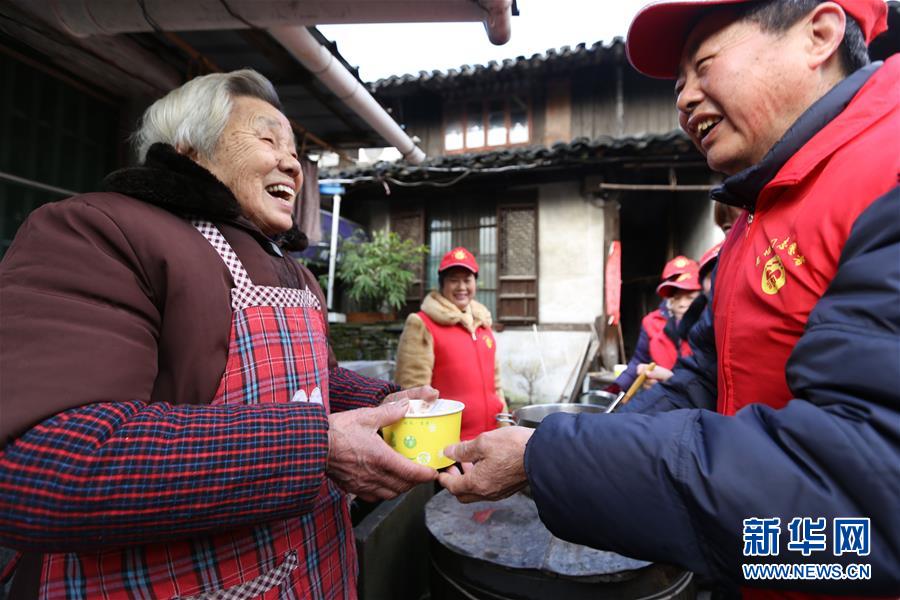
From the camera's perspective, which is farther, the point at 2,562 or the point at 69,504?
the point at 2,562

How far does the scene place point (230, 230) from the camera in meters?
1.43

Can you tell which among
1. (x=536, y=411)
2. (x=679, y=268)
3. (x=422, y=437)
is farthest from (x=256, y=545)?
(x=679, y=268)

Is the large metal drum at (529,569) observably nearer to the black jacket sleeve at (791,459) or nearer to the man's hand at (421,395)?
the man's hand at (421,395)

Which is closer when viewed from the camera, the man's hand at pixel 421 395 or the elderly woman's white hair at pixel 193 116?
the elderly woman's white hair at pixel 193 116

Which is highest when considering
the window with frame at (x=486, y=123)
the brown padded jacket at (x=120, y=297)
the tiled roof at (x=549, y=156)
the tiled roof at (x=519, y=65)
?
the tiled roof at (x=519, y=65)

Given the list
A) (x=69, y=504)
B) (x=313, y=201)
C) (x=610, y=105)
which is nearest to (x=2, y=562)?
(x=69, y=504)

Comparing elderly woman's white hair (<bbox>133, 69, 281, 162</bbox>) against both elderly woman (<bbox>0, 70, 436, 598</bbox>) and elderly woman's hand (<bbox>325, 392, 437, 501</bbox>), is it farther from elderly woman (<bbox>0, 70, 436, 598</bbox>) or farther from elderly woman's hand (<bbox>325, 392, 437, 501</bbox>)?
elderly woman's hand (<bbox>325, 392, 437, 501</bbox>)

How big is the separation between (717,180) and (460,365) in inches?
286

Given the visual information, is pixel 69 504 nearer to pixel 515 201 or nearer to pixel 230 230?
pixel 230 230

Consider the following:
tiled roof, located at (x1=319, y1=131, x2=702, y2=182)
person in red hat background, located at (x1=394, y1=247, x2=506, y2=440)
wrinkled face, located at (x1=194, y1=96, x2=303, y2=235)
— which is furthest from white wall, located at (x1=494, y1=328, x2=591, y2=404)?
wrinkled face, located at (x1=194, y1=96, x2=303, y2=235)

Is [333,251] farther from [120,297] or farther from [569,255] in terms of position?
[120,297]

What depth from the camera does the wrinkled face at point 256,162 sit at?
5.06ft

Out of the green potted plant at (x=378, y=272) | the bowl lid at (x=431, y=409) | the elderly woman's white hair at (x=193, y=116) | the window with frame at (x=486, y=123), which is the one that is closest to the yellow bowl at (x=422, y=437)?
the bowl lid at (x=431, y=409)

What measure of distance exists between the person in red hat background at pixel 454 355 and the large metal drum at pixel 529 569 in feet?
7.42
